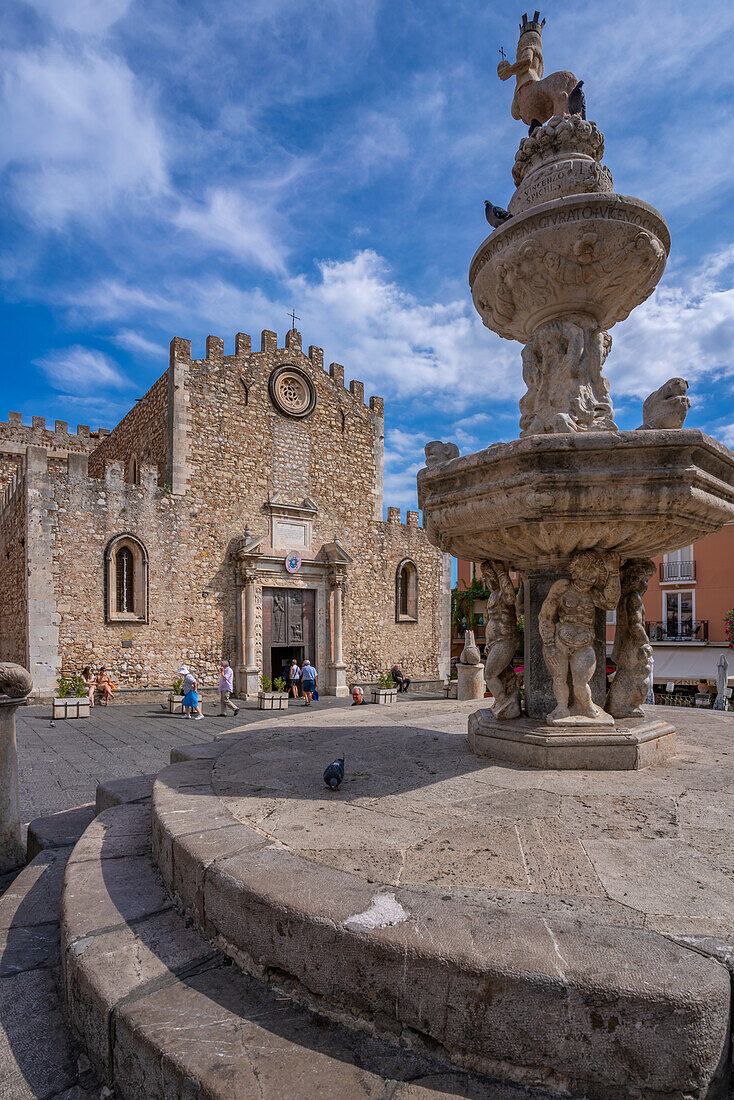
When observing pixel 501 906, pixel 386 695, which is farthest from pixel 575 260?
pixel 386 695

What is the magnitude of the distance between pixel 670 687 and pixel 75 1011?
21.0 meters

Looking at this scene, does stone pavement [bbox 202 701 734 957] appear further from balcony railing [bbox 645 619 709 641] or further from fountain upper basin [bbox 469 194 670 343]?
balcony railing [bbox 645 619 709 641]

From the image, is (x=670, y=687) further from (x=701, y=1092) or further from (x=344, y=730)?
(x=701, y=1092)

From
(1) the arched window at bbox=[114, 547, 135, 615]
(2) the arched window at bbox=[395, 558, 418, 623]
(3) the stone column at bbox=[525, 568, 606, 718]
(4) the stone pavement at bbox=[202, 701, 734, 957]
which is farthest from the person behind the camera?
(2) the arched window at bbox=[395, 558, 418, 623]

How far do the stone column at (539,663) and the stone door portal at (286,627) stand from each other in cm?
1480

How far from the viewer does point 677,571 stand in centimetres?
2303

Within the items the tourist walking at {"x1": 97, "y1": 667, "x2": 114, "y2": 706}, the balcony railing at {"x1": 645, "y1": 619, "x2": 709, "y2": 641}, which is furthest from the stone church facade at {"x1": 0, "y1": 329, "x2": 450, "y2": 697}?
the balcony railing at {"x1": 645, "y1": 619, "x2": 709, "y2": 641}

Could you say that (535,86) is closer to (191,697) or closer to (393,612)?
(191,697)

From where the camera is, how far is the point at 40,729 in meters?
11.2

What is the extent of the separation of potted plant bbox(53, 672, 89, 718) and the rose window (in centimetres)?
1025

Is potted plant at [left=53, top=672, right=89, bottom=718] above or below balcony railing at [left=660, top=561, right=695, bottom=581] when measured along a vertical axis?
below

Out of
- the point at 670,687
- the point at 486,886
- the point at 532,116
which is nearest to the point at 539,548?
the point at 486,886

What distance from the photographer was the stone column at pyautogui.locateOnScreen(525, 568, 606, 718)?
13.3ft

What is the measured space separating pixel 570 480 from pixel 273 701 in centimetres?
1311
